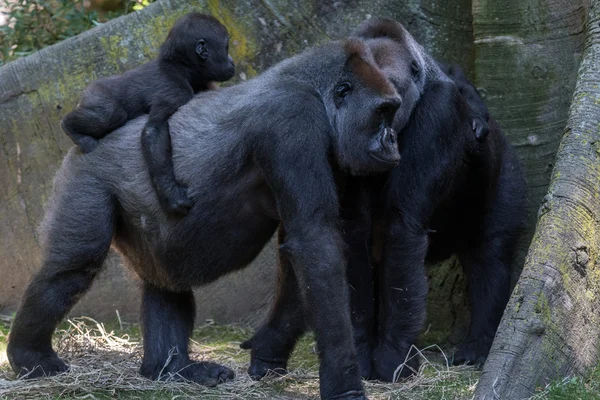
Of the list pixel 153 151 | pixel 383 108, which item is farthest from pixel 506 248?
pixel 153 151

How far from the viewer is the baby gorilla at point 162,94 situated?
4066 millimetres

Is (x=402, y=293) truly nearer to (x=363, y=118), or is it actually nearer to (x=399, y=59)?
(x=363, y=118)

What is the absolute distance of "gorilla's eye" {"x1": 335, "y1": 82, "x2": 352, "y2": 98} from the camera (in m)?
3.93

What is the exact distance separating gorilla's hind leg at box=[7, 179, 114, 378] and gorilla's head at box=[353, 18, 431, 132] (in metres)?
1.40

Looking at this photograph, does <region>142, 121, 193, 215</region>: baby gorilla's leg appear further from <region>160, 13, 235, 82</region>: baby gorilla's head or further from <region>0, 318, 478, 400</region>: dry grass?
<region>0, 318, 478, 400</region>: dry grass

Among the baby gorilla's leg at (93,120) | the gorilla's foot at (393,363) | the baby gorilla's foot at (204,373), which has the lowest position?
the gorilla's foot at (393,363)

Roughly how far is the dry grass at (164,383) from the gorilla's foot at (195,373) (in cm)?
6

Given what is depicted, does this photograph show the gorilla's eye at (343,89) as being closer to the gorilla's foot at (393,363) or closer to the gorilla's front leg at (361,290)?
the gorilla's front leg at (361,290)

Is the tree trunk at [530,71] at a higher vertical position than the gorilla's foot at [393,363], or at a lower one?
higher

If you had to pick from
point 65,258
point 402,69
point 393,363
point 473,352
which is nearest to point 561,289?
point 393,363

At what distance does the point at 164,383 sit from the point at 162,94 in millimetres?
1311

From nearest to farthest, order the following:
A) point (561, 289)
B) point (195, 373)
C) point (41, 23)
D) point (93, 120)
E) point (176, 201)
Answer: point (561, 289), point (176, 201), point (93, 120), point (195, 373), point (41, 23)

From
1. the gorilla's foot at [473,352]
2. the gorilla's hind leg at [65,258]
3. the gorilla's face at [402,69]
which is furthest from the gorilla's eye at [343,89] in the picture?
the gorilla's foot at [473,352]

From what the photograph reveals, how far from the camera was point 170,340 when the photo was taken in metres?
4.43
